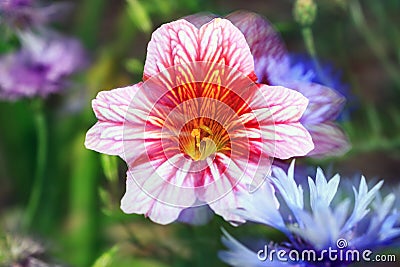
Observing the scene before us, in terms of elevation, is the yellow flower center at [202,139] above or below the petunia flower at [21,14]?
above

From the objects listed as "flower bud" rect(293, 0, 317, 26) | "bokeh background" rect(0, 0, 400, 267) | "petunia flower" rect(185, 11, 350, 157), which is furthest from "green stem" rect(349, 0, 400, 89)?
"petunia flower" rect(185, 11, 350, 157)

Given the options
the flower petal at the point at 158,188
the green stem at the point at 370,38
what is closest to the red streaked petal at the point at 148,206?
the flower petal at the point at 158,188

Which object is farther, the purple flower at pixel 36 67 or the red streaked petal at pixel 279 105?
the purple flower at pixel 36 67

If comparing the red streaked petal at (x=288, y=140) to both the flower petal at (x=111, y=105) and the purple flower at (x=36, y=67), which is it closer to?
the flower petal at (x=111, y=105)

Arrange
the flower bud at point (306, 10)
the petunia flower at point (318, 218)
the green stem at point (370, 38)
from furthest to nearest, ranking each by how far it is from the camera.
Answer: the green stem at point (370, 38)
the flower bud at point (306, 10)
the petunia flower at point (318, 218)

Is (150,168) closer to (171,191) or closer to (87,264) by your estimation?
(171,191)
